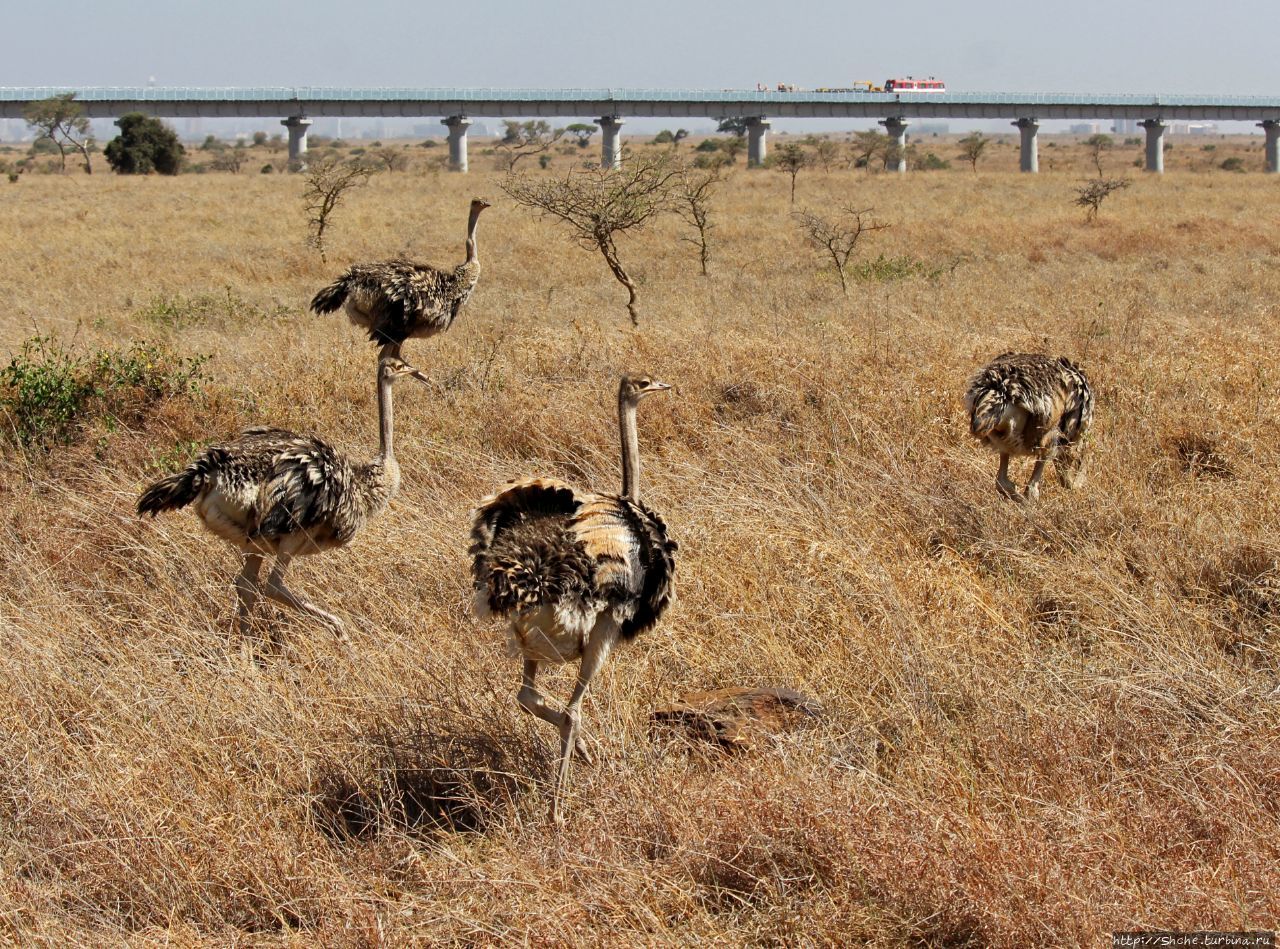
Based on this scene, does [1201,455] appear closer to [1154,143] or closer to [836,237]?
[836,237]

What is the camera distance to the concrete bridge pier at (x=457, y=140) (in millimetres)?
71188

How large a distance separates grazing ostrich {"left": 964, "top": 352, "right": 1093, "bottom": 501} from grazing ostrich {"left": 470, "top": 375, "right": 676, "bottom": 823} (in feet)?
10.0

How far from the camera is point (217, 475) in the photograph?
512cm

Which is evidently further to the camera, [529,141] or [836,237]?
[529,141]

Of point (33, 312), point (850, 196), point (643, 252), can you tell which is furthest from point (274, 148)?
point (33, 312)

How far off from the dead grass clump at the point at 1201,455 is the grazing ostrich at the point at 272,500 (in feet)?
15.4

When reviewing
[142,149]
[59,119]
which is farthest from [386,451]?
[59,119]

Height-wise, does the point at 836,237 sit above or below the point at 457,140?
below

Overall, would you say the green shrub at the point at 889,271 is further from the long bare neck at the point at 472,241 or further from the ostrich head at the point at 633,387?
the ostrich head at the point at 633,387

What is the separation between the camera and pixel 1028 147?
7488 centimetres

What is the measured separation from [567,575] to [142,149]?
60769 mm

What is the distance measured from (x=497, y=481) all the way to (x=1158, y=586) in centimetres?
355

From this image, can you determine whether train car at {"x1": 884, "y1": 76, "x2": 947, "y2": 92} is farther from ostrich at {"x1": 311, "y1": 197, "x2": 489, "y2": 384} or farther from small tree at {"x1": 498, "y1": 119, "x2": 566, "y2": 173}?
ostrich at {"x1": 311, "y1": 197, "x2": 489, "y2": 384}

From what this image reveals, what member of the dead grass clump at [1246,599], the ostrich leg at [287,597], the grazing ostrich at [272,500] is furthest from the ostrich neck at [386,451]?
the dead grass clump at [1246,599]
